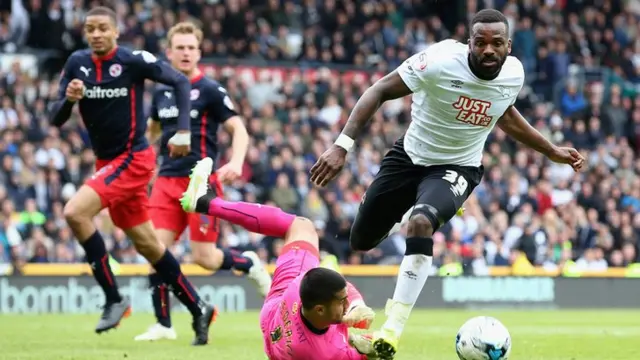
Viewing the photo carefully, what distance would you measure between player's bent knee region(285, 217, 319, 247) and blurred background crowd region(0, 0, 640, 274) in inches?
410

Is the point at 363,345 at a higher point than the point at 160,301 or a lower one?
higher

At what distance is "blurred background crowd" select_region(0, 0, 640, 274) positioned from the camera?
20500mm

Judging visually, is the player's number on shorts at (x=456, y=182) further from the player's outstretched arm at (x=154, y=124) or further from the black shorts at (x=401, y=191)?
the player's outstretched arm at (x=154, y=124)

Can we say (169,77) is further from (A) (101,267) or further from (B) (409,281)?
(B) (409,281)

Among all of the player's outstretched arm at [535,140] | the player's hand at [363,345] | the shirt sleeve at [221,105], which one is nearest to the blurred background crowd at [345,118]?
the shirt sleeve at [221,105]

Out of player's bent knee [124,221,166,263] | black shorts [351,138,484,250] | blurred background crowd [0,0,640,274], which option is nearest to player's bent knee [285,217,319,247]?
black shorts [351,138,484,250]

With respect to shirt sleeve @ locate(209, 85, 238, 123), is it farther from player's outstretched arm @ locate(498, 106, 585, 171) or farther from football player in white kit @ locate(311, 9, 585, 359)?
player's outstretched arm @ locate(498, 106, 585, 171)

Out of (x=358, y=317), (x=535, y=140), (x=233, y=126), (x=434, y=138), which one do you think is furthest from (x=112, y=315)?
(x=535, y=140)

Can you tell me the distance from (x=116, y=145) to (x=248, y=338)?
238cm

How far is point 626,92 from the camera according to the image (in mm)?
28125

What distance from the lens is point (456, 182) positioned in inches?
354

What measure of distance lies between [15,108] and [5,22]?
9.02 feet

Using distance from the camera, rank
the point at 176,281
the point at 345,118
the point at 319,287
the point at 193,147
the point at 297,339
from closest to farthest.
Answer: the point at 319,287 < the point at 297,339 < the point at 176,281 < the point at 193,147 < the point at 345,118

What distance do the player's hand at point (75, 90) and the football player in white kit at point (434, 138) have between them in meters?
2.64
